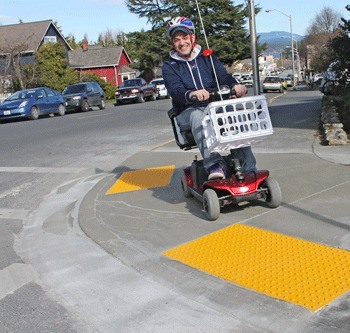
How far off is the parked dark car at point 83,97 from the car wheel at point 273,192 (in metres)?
22.8

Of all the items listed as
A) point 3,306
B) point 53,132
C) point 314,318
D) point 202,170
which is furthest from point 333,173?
point 53,132

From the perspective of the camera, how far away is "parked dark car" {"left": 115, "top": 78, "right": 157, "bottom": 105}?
33.1 meters

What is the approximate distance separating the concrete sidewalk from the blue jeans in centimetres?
52

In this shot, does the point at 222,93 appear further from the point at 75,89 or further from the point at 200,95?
the point at 75,89

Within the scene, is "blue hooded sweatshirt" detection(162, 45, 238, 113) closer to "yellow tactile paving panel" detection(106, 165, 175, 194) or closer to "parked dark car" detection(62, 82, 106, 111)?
"yellow tactile paving panel" detection(106, 165, 175, 194)

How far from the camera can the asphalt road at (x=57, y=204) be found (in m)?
3.51

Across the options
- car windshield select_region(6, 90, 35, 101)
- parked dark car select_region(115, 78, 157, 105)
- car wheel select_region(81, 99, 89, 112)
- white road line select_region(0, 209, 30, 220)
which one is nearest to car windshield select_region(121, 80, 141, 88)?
parked dark car select_region(115, 78, 157, 105)

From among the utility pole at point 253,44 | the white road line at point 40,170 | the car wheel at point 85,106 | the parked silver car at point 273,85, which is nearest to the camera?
the white road line at point 40,170

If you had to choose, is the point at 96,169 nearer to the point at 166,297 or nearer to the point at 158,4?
the point at 166,297

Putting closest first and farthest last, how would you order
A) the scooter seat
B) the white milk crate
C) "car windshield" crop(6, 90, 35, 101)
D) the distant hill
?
the white milk crate
the scooter seat
"car windshield" crop(6, 90, 35, 101)
the distant hill

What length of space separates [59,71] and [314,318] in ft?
132

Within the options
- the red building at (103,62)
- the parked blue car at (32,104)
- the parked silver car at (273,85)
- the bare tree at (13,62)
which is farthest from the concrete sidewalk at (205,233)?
the red building at (103,62)

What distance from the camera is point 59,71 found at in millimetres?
40812

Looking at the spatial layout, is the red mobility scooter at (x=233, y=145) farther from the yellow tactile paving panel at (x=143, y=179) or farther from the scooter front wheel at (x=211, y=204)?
the yellow tactile paving panel at (x=143, y=179)
